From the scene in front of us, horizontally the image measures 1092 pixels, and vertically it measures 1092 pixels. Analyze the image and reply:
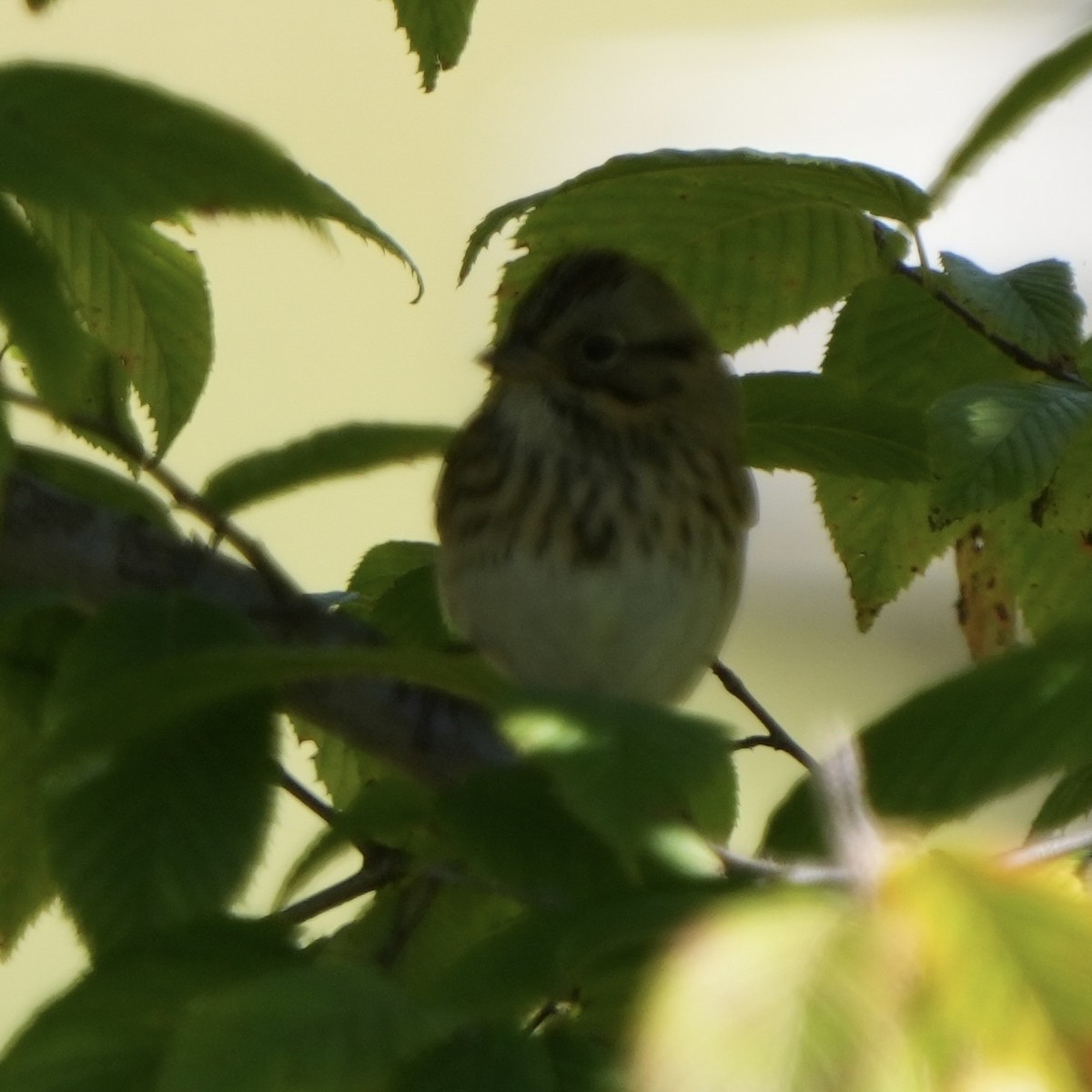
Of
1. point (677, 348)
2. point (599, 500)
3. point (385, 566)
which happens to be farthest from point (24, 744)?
point (677, 348)

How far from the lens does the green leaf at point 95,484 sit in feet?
4.99

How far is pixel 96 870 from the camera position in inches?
47.6

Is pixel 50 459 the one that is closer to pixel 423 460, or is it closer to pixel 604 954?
pixel 423 460

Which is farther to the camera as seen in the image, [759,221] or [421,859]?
[759,221]

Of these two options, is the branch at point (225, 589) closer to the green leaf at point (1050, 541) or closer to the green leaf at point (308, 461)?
the green leaf at point (308, 461)

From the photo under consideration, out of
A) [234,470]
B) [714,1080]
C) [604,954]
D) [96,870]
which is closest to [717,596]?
[234,470]

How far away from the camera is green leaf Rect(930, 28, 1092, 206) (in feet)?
3.65

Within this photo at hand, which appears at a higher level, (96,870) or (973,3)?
(973,3)

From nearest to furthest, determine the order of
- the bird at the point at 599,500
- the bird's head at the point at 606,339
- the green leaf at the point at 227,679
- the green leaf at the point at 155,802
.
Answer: the green leaf at the point at 227,679, the green leaf at the point at 155,802, the bird's head at the point at 606,339, the bird at the point at 599,500

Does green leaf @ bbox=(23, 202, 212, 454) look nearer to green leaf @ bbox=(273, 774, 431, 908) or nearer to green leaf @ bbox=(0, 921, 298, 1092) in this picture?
green leaf @ bbox=(273, 774, 431, 908)

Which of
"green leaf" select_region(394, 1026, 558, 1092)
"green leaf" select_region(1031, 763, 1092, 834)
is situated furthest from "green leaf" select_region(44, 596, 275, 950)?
"green leaf" select_region(1031, 763, 1092, 834)

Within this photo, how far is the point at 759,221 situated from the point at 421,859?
0.74 meters

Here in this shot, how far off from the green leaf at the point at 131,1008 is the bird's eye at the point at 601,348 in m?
1.33

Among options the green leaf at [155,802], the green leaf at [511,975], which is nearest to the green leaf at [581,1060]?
the green leaf at [511,975]
